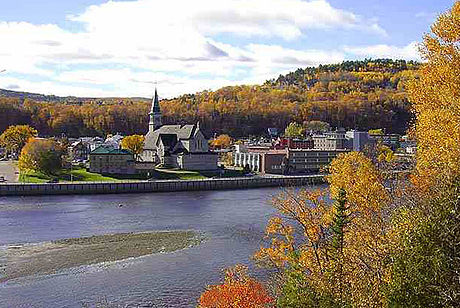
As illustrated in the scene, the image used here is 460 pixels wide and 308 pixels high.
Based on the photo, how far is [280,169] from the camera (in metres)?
57.8

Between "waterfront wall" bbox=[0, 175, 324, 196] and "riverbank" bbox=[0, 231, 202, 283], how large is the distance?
1802cm

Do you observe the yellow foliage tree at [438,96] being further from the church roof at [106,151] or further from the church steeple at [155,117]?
the church steeple at [155,117]

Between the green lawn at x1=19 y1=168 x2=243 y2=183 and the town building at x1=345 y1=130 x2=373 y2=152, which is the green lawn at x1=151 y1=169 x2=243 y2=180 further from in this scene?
the town building at x1=345 y1=130 x2=373 y2=152

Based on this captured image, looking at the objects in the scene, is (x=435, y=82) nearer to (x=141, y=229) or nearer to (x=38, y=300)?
(x=38, y=300)

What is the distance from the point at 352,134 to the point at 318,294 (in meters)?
62.2

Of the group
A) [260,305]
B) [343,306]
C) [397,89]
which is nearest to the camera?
[343,306]

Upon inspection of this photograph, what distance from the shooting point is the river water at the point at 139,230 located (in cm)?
1738

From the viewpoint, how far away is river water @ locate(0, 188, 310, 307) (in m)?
17.4

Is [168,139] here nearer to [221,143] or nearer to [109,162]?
[109,162]

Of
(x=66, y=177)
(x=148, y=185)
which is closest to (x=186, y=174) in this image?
(x=148, y=185)

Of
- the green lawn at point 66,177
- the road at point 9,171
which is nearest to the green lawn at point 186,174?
the green lawn at point 66,177

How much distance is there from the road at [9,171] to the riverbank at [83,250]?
23.3 meters

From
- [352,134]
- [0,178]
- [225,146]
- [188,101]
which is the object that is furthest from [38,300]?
[188,101]


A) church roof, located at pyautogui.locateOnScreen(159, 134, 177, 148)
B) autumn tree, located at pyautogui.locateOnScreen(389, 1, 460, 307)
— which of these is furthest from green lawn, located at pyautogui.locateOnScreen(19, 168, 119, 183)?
autumn tree, located at pyautogui.locateOnScreen(389, 1, 460, 307)
